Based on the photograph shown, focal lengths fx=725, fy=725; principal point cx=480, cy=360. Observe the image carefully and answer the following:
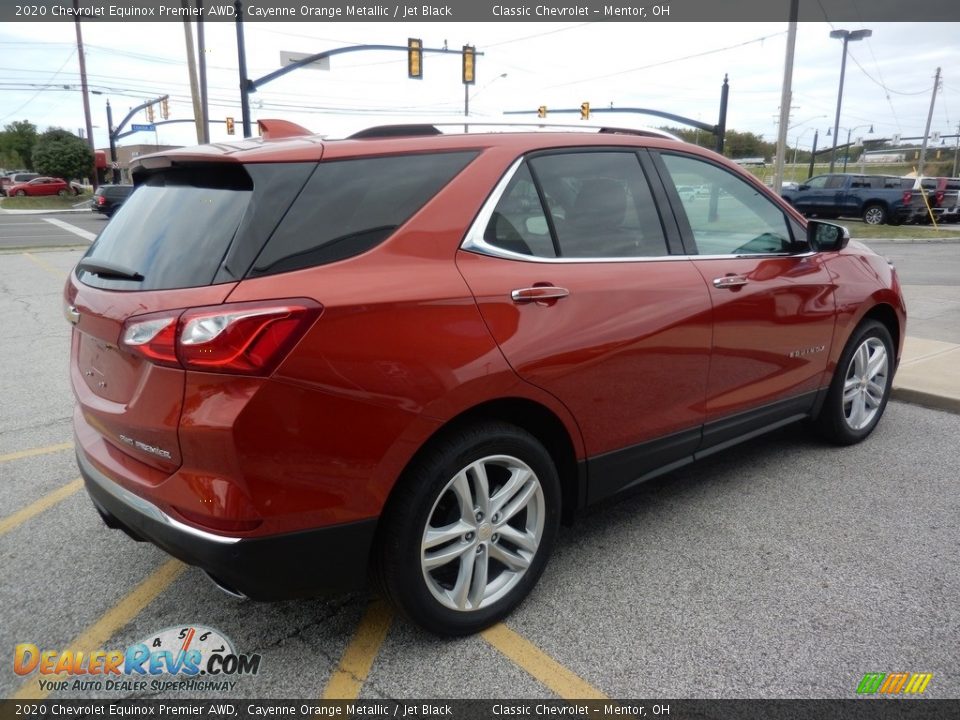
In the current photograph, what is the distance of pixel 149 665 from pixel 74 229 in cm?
2637

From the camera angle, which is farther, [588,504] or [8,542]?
[8,542]

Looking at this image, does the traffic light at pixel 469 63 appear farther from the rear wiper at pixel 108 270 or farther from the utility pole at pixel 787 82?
the rear wiper at pixel 108 270

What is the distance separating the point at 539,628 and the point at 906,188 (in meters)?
25.9

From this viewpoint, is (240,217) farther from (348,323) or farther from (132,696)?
(132,696)

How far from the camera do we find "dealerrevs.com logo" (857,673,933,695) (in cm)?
235

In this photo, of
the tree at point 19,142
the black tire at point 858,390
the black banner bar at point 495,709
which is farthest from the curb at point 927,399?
the tree at point 19,142

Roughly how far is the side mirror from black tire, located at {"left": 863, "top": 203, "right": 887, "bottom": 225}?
76.8 feet

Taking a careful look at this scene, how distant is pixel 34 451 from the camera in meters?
4.33

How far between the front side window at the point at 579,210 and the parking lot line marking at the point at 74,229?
2042cm

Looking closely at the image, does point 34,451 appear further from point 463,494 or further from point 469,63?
point 469,63

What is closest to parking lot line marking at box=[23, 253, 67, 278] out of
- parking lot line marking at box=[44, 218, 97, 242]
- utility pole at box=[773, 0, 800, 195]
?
parking lot line marking at box=[44, 218, 97, 242]

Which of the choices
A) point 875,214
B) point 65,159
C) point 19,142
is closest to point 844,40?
point 875,214

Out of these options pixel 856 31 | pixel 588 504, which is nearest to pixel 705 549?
pixel 588 504

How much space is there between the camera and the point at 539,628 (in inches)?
105
